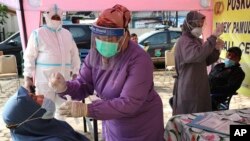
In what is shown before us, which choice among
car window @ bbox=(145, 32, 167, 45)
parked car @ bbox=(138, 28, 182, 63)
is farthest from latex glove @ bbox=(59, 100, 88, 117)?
car window @ bbox=(145, 32, 167, 45)

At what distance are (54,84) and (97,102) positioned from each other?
12.6 inches

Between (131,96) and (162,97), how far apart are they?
5.11 metres

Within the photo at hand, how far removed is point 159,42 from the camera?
34.0 ft

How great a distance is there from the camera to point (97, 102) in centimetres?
169

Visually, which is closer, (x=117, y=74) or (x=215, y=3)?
(x=117, y=74)

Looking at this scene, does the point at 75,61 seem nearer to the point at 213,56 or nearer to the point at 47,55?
the point at 47,55

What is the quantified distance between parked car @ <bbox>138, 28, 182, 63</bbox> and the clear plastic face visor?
27.5 feet

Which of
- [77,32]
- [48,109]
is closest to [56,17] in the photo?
[48,109]

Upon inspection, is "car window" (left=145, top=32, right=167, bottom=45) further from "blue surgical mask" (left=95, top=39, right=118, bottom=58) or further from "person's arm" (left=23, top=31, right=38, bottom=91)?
"blue surgical mask" (left=95, top=39, right=118, bottom=58)

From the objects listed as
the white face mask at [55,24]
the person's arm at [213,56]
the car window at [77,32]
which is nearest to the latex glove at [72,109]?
the person's arm at [213,56]

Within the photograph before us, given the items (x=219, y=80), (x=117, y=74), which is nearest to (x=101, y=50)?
(x=117, y=74)

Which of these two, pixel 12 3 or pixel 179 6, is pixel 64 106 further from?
pixel 179 6

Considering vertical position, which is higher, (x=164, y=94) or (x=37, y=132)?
(x=37, y=132)

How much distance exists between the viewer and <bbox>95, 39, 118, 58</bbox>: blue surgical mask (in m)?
1.77
